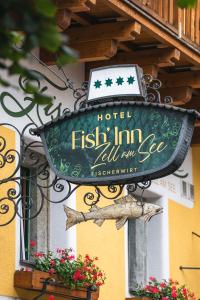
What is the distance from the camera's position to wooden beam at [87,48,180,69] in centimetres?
1015

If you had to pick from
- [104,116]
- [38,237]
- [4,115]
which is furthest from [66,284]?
[104,116]

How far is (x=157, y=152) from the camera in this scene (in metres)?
6.95

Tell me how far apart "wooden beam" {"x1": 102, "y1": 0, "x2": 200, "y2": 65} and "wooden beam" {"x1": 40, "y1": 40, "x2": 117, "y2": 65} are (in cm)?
36

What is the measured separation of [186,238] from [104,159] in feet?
18.7

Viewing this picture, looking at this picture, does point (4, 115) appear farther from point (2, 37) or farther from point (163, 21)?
point (2, 37)

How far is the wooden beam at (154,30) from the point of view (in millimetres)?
8977

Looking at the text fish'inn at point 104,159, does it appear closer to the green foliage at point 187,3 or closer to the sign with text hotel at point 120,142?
the sign with text hotel at point 120,142

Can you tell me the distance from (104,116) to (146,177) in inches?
23.5

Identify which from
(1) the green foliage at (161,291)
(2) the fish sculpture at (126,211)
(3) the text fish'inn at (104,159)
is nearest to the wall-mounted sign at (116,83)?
(3) the text fish'inn at (104,159)

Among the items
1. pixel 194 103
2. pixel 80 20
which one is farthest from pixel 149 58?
pixel 194 103

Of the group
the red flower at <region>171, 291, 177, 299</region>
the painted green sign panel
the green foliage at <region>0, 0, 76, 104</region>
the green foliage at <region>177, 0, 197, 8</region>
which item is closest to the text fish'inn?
the painted green sign panel

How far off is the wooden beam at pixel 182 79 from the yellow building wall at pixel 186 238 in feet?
5.95

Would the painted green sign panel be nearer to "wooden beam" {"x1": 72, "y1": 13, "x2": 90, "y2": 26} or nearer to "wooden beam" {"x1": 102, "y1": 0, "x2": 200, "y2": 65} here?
"wooden beam" {"x1": 102, "y1": 0, "x2": 200, "y2": 65}

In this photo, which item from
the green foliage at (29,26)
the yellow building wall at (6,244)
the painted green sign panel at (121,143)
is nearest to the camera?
the green foliage at (29,26)
